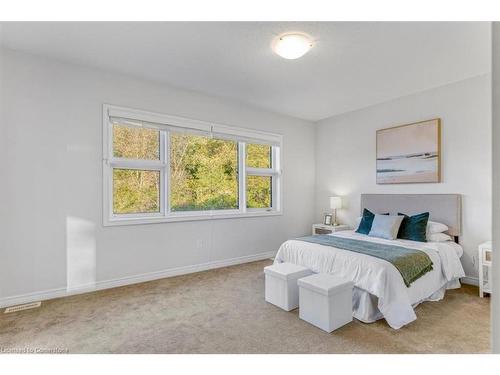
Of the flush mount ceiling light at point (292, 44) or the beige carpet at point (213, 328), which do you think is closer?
the beige carpet at point (213, 328)

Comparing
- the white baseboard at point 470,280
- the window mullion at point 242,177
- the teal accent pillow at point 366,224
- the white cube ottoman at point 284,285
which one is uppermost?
the window mullion at point 242,177

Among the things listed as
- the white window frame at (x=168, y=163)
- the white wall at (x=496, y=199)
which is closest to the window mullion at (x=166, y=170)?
the white window frame at (x=168, y=163)

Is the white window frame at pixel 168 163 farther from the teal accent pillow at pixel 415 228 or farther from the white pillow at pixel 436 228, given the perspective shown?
the white pillow at pixel 436 228

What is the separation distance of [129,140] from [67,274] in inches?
68.7

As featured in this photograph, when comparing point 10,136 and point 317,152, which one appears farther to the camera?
point 317,152

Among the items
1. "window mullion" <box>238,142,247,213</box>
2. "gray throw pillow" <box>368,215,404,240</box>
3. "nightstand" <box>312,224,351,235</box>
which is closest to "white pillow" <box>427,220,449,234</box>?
"gray throw pillow" <box>368,215,404,240</box>

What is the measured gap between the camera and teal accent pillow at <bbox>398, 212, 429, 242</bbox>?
10.9 ft

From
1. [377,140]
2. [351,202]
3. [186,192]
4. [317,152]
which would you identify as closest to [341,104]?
[377,140]

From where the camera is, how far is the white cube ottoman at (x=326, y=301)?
87.6 inches

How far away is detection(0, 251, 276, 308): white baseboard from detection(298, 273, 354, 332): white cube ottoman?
1.92m

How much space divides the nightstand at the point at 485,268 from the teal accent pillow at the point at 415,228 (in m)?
0.55
